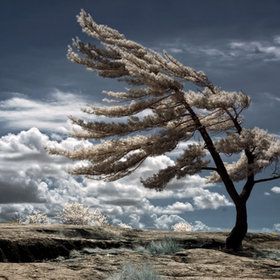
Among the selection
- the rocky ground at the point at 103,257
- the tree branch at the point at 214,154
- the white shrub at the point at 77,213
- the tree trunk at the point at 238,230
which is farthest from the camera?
the white shrub at the point at 77,213

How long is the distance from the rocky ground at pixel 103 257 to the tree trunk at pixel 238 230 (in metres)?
0.37

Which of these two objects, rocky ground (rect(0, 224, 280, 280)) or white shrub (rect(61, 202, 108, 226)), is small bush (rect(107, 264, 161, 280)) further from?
white shrub (rect(61, 202, 108, 226))

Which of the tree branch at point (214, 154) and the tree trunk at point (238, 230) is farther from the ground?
the tree branch at point (214, 154)

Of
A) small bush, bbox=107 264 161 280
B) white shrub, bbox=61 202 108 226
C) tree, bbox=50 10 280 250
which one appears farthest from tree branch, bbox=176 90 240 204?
white shrub, bbox=61 202 108 226

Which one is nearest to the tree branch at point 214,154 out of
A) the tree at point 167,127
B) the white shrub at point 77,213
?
the tree at point 167,127

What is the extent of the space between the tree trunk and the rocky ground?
0.37 metres

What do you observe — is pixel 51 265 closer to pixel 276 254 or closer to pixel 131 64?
pixel 276 254

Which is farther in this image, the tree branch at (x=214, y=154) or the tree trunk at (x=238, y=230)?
the tree branch at (x=214, y=154)

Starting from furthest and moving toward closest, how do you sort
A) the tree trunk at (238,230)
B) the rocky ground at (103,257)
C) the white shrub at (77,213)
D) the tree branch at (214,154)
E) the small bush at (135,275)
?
1. the white shrub at (77,213)
2. the tree branch at (214,154)
3. the tree trunk at (238,230)
4. the rocky ground at (103,257)
5. the small bush at (135,275)

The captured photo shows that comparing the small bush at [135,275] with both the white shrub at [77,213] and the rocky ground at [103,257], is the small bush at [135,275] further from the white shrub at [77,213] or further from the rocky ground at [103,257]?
the white shrub at [77,213]

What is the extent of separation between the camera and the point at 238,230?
17.4 meters

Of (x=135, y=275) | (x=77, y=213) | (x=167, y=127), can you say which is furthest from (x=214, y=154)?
(x=77, y=213)

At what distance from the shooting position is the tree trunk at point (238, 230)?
1717cm

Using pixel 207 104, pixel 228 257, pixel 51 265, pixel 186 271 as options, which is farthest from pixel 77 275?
pixel 207 104
